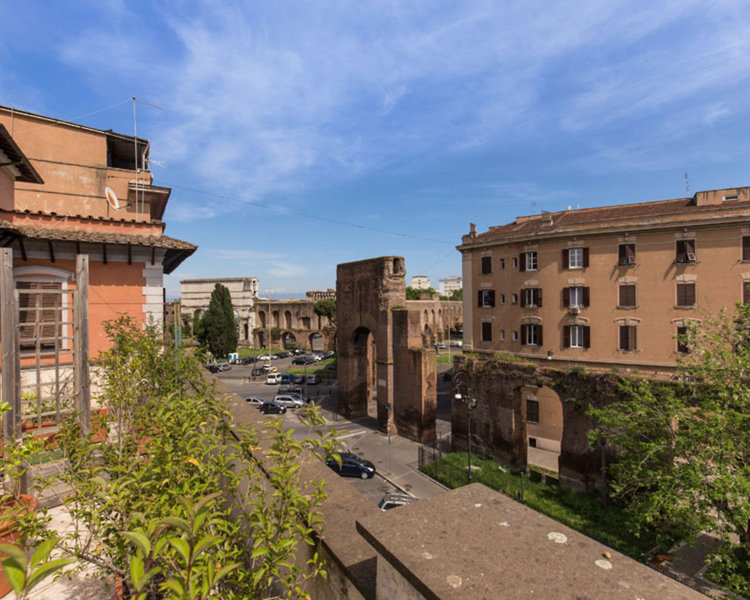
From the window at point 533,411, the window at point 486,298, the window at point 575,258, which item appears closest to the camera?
the window at point 575,258

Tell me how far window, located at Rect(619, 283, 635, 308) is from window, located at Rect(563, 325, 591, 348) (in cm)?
210

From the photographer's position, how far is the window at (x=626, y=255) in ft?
66.3

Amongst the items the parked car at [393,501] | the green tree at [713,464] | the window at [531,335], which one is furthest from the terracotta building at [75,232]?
the window at [531,335]

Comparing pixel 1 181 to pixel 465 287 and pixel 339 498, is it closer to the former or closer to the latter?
pixel 339 498

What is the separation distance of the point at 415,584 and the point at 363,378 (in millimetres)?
25272

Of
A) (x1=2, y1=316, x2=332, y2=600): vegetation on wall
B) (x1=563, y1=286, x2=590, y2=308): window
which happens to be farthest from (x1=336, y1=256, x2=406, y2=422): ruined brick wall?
(x1=2, y1=316, x2=332, y2=600): vegetation on wall

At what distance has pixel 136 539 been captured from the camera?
1.35 m

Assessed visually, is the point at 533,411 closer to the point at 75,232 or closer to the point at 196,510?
the point at 75,232

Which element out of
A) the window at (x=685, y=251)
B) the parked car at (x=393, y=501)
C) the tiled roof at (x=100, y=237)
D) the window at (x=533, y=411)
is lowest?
the parked car at (x=393, y=501)

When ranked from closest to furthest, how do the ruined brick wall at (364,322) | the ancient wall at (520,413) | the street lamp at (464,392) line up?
the ancient wall at (520,413)
the street lamp at (464,392)
the ruined brick wall at (364,322)

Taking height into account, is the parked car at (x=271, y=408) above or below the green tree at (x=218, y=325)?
below

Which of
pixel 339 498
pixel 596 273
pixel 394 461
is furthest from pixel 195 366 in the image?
pixel 596 273

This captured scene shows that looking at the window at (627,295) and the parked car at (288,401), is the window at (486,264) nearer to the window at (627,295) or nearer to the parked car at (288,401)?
the window at (627,295)

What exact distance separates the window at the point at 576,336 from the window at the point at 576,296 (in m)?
1.24
